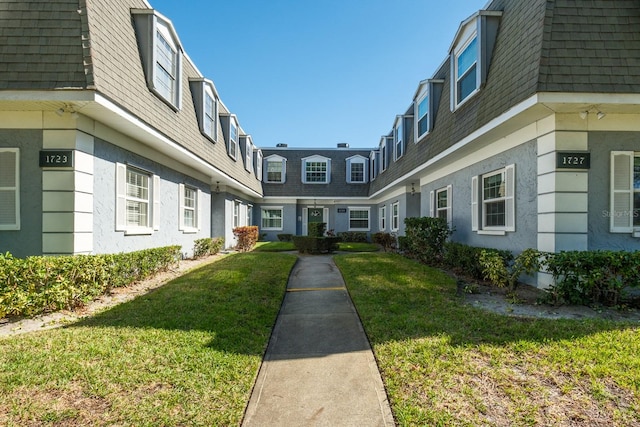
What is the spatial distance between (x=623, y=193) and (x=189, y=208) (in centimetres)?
1222

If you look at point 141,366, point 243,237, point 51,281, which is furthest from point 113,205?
point 243,237

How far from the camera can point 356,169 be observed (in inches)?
894

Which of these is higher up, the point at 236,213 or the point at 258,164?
the point at 258,164

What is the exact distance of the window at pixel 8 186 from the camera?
6.04 m

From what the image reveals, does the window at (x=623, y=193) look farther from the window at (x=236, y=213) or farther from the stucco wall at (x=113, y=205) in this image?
the window at (x=236, y=213)

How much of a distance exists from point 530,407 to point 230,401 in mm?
2546

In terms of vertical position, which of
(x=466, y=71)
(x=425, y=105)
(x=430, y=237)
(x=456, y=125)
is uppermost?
(x=425, y=105)

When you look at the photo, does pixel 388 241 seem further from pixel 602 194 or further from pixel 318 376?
pixel 318 376

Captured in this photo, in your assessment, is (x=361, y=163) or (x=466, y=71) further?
(x=361, y=163)

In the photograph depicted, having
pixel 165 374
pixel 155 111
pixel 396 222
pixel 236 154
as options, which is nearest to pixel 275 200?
pixel 236 154

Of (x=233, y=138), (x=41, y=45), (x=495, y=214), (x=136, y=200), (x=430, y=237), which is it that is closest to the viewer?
(x=41, y=45)

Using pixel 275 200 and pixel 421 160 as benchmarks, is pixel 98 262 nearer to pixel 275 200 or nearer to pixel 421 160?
pixel 421 160

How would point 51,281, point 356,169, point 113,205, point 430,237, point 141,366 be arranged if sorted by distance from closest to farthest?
point 141,366, point 51,281, point 113,205, point 430,237, point 356,169

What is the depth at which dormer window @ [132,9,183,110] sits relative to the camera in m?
7.63
